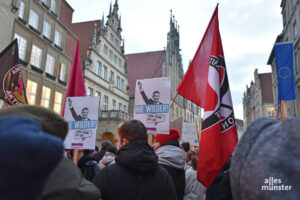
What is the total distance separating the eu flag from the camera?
275 inches

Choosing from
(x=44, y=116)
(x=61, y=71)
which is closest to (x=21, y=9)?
(x=61, y=71)

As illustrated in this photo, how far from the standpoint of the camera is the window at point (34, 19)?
575 inches

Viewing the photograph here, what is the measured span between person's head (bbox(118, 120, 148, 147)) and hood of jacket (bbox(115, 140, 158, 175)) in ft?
0.43

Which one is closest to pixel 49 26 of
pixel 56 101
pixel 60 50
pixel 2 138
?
pixel 60 50

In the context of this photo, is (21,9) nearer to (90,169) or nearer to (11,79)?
(11,79)

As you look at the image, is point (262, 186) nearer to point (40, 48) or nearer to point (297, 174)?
point (297, 174)

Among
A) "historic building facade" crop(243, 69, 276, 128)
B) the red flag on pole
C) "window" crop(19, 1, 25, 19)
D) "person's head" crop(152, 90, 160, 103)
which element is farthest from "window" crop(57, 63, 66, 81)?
"historic building facade" crop(243, 69, 276, 128)

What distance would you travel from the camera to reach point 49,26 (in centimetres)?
1623

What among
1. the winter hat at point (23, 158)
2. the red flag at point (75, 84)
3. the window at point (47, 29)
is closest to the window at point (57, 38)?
the window at point (47, 29)

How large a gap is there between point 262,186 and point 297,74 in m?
21.0

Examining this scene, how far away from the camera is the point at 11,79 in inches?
225

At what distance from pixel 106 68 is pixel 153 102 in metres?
19.6

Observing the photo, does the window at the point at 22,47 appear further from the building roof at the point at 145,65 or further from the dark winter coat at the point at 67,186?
the building roof at the point at 145,65

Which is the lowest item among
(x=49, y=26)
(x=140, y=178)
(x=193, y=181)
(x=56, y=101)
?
(x=193, y=181)
